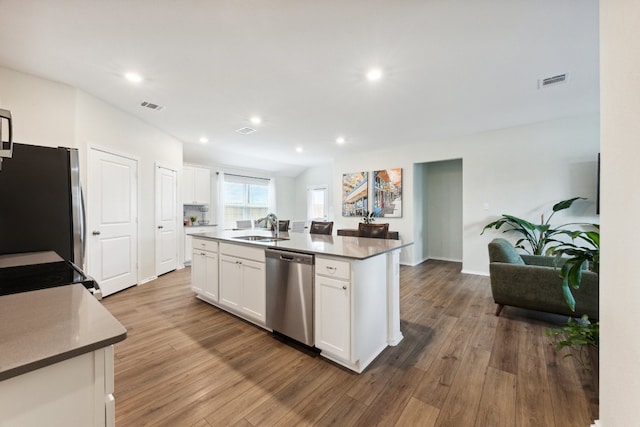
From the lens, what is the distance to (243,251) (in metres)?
2.60

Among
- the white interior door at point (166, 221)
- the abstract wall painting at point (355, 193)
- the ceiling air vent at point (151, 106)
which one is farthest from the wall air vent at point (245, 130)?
the abstract wall painting at point (355, 193)

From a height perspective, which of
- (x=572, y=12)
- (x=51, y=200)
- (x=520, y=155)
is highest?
(x=572, y=12)

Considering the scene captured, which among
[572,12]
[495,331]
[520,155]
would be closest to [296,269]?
[495,331]

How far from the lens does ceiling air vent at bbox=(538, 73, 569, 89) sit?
2578mm

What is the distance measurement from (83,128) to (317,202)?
5787mm

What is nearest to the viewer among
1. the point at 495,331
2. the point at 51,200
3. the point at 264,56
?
the point at 51,200

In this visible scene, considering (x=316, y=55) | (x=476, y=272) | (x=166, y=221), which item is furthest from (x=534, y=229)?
(x=166, y=221)

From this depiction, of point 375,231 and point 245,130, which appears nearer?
point 375,231

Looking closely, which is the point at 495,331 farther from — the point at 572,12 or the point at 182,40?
the point at 182,40

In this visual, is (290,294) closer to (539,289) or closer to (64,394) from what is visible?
(64,394)

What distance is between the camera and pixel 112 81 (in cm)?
271

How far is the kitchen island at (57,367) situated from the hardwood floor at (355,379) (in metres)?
1.11

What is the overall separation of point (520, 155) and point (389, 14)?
12.1ft

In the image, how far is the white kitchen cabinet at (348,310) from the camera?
5.98 ft
